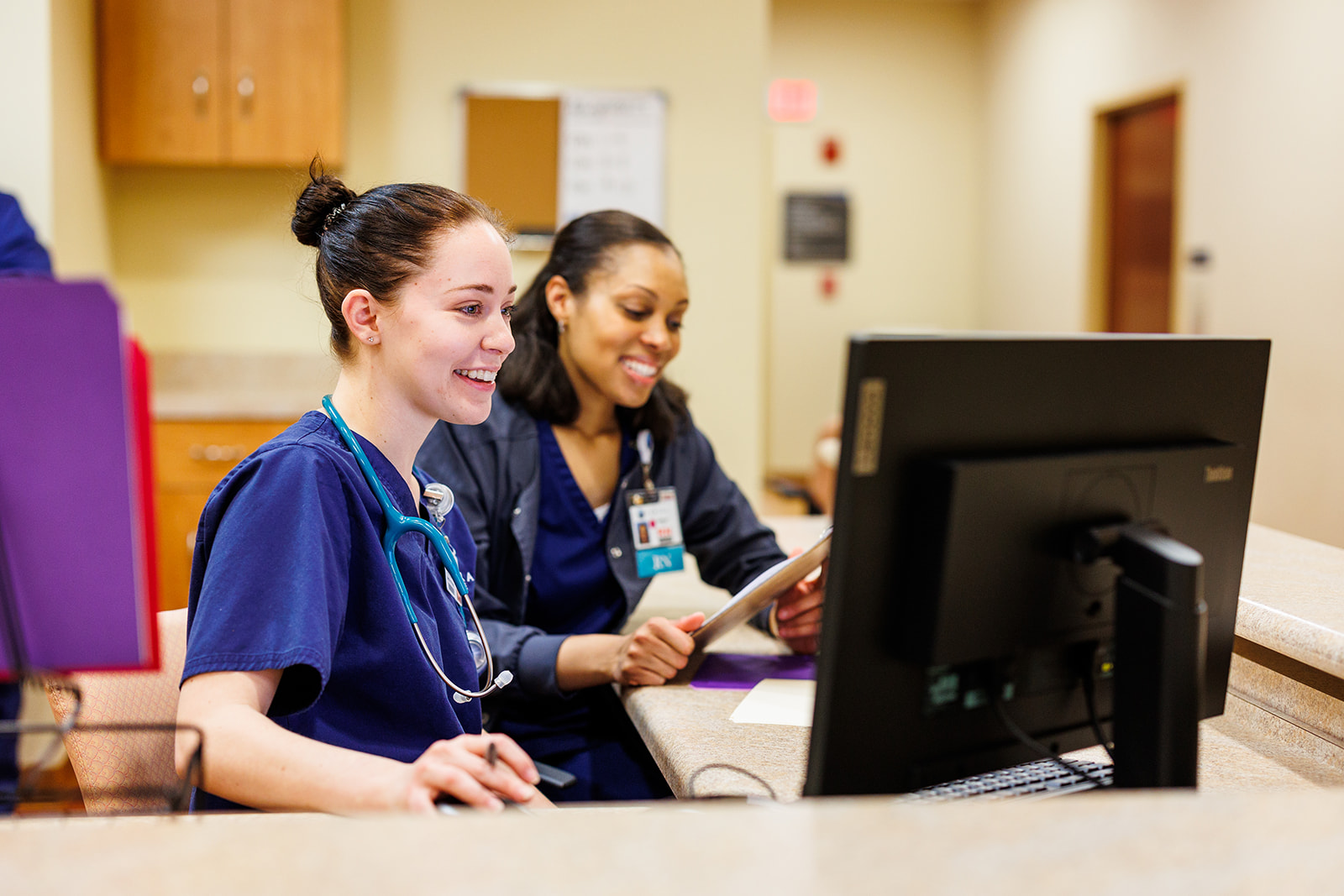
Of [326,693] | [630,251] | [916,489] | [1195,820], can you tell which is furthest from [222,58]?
[1195,820]

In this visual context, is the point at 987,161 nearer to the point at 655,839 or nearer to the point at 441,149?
the point at 441,149

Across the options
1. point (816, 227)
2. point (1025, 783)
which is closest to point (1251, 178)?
point (816, 227)

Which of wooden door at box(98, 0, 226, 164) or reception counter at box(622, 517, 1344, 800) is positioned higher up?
wooden door at box(98, 0, 226, 164)

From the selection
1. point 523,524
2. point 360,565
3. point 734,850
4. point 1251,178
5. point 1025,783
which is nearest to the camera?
point 734,850

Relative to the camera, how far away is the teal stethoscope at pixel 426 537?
3.76 ft

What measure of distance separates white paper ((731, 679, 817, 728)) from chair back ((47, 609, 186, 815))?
61cm

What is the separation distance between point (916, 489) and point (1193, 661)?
239 millimetres

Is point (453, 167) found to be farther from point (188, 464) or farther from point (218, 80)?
point (188, 464)

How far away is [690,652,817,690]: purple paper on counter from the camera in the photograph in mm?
1451

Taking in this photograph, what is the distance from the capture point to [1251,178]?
4125 millimetres

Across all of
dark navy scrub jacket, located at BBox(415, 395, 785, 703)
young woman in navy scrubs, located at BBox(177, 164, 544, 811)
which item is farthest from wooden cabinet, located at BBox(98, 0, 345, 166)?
young woman in navy scrubs, located at BBox(177, 164, 544, 811)

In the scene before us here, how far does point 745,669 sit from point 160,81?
9.63 ft

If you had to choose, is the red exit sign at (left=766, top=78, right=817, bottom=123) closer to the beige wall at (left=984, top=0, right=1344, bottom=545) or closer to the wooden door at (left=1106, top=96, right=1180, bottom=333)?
the beige wall at (left=984, top=0, right=1344, bottom=545)

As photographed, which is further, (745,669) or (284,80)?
(284,80)
